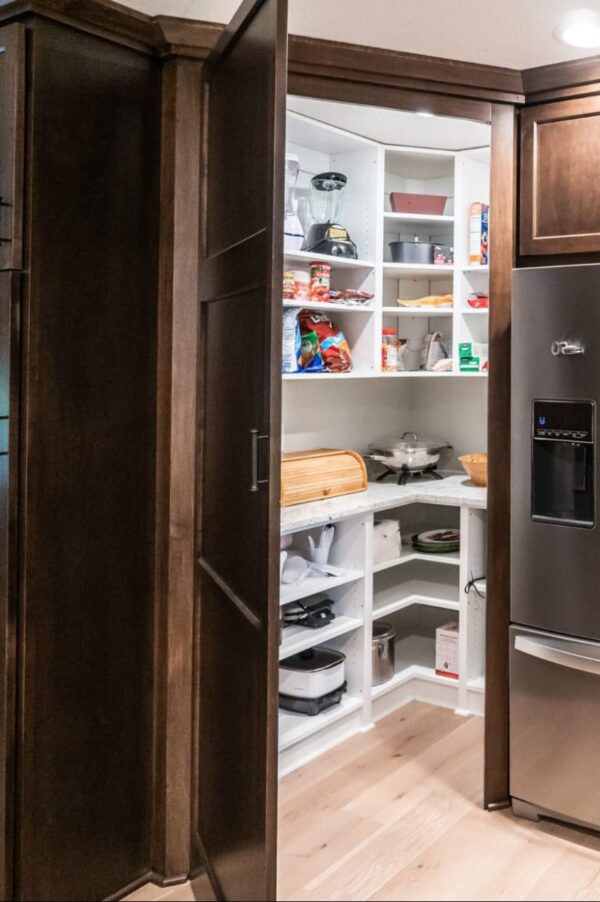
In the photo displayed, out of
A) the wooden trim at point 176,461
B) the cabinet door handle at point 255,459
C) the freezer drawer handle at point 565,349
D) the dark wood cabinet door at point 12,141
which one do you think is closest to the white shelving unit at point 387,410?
the wooden trim at point 176,461

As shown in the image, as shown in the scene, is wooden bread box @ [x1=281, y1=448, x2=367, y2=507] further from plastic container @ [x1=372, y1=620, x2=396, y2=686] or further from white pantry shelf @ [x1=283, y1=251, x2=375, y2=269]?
white pantry shelf @ [x1=283, y1=251, x2=375, y2=269]

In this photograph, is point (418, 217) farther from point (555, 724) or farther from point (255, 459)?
point (255, 459)

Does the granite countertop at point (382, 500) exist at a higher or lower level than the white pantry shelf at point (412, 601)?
higher

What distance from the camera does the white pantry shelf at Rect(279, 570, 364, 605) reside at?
9.58ft

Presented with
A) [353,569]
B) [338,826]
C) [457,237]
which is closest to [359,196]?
[457,237]

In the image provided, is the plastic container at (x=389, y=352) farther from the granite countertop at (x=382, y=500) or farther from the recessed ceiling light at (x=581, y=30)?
the recessed ceiling light at (x=581, y=30)

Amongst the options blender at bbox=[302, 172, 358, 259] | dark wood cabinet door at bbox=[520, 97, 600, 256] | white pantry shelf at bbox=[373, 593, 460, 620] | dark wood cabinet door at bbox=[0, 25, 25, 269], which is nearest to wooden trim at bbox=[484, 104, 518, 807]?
dark wood cabinet door at bbox=[520, 97, 600, 256]

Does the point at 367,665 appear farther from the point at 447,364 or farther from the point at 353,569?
the point at 447,364

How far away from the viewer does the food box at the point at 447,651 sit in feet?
11.5

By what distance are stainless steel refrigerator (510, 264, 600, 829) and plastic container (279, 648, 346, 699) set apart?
0.78m

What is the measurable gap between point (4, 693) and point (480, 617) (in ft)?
6.74

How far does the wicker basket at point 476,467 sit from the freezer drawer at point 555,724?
1.16m

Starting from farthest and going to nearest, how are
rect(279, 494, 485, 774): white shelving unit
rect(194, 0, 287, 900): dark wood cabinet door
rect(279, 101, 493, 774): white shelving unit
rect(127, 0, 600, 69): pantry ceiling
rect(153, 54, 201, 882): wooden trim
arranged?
rect(279, 101, 493, 774): white shelving unit < rect(279, 494, 485, 774): white shelving unit < rect(153, 54, 201, 882): wooden trim < rect(127, 0, 600, 69): pantry ceiling < rect(194, 0, 287, 900): dark wood cabinet door

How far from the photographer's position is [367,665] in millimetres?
3234
